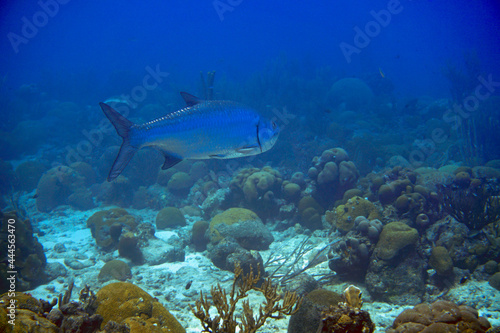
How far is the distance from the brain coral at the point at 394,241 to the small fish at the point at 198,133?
3164 millimetres

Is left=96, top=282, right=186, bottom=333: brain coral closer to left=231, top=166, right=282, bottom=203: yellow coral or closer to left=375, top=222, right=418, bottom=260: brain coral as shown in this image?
left=375, top=222, right=418, bottom=260: brain coral

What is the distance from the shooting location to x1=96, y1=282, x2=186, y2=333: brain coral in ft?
9.04

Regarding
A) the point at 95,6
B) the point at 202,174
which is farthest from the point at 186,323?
the point at 95,6

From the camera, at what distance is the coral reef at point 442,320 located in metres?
2.37

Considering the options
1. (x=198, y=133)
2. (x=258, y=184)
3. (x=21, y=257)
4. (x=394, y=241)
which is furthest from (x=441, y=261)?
(x=21, y=257)

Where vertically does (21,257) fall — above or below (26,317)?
below

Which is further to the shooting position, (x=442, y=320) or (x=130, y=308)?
(x=130, y=308)

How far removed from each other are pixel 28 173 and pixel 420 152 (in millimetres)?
21946

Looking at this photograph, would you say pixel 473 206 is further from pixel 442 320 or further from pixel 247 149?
pixel 247 149

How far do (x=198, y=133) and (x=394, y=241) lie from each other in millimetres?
3906

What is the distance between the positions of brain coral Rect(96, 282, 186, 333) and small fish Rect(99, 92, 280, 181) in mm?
1513

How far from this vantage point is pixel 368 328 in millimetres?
2105

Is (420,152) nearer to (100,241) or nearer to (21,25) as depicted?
(100,241)

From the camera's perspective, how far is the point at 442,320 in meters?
2.47
